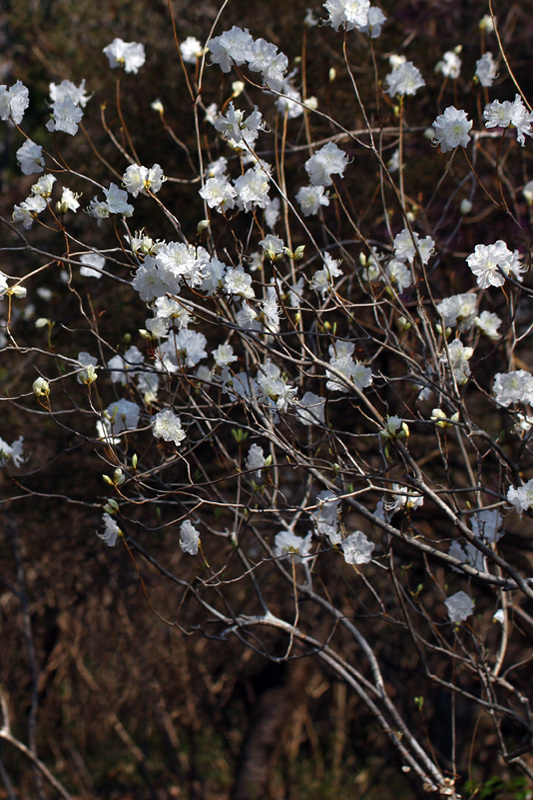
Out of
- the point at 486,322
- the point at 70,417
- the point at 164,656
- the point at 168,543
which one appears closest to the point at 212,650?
the point at 164,656

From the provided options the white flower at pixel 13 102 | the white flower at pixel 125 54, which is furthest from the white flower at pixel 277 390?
the white flower at pixel 125 54

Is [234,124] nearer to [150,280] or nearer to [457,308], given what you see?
[150,280]

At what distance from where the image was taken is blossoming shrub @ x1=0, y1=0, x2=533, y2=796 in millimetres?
1908

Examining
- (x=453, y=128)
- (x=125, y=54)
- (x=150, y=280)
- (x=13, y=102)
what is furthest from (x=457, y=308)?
(x=125, y=54)

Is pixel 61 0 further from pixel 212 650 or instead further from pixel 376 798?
pixel 376 798

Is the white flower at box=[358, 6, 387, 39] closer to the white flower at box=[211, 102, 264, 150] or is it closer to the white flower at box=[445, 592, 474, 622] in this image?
the white flower at box=[211, 102, 264, 150]

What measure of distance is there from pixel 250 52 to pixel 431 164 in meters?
2.26

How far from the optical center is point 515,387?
199cm

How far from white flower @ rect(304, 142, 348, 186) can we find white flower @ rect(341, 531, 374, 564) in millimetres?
987

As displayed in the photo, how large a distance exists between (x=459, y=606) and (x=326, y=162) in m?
1.30

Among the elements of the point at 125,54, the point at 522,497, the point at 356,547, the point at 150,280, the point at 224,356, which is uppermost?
the point at 125,54

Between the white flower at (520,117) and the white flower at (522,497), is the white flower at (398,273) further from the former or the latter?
the white flower at (522,497)

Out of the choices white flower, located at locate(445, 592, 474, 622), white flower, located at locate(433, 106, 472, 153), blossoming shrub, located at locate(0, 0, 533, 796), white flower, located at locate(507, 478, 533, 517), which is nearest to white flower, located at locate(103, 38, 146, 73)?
blossoming shrub, located at locate(0, 0, 533, 796)

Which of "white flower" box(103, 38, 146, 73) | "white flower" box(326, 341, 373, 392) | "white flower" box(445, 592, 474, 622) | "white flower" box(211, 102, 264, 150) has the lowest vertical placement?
"white flower" box(445, 592, 474, 622)
